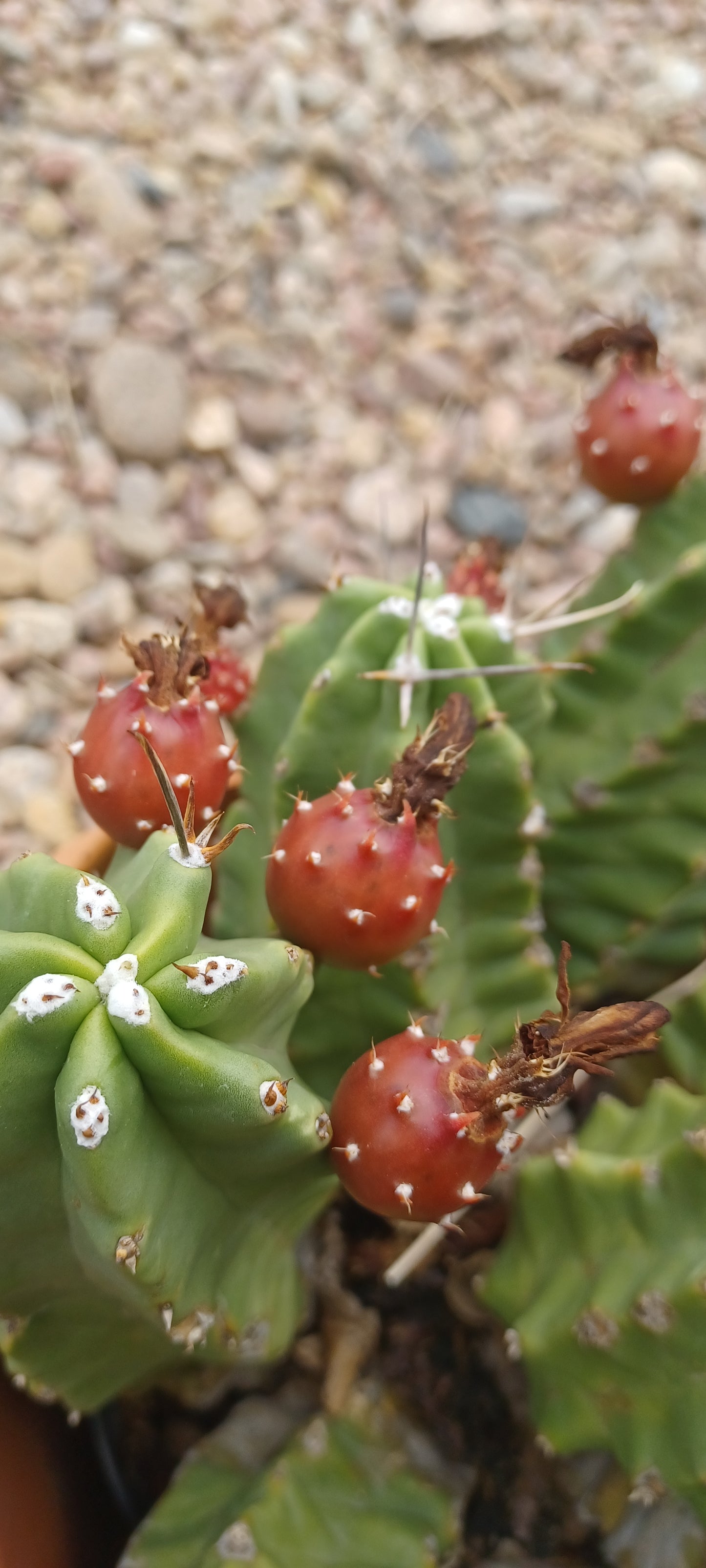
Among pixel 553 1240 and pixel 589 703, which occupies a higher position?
pixel 589 703

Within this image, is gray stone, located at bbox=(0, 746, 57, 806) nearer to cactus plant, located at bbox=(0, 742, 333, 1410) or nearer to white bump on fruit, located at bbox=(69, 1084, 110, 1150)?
cactus plant, located at bbox=(0, 742, 333, 1410)

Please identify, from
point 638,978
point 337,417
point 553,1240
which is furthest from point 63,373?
point 553,1240

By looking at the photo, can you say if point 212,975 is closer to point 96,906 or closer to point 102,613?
point 96,906

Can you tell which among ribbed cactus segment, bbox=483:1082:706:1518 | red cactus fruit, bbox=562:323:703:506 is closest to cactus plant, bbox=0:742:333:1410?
ribbed cactus segment, bbox=483:1082:706:1518

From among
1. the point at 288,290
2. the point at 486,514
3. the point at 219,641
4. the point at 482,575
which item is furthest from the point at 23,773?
the point at 288,290

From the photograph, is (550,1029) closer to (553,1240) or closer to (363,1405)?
(553,1240)

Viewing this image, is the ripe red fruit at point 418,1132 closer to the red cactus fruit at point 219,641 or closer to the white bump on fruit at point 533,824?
the white bump on fruit at point 533,824
